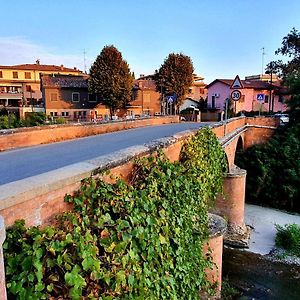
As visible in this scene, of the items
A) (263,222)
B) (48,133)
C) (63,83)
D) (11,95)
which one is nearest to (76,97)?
(63,83)

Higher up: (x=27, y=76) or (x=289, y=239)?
(x=27, y=76)

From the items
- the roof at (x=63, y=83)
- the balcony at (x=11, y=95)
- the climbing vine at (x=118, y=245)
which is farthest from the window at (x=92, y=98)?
the climbing vine at (x=118, y=245)

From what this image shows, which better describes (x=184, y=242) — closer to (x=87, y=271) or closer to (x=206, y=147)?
(x=87, y=271)

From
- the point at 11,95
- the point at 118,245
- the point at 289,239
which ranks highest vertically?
the point at 11,95

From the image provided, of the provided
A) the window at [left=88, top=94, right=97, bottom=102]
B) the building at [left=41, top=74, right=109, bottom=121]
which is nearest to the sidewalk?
the building at [left=41, top=74, right=109, bottom=121]

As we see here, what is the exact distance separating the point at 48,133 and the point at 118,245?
8.38 metres

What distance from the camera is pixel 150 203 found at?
4.54 meters

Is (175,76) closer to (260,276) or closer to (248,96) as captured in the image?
(248,96)

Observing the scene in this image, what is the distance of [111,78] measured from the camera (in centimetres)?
3838

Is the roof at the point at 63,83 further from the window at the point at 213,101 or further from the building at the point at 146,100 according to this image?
the window at the point at 213,101

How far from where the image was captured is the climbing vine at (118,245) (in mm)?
2789

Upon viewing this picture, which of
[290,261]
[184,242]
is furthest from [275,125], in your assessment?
[184,242]

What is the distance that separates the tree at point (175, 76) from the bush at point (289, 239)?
26.8m

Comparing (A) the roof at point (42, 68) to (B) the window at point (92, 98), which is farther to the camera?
(A) the roof at point (42, 68)
